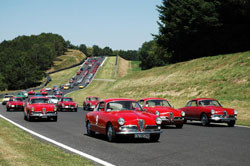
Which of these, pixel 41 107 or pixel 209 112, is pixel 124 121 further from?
pixel 41 107

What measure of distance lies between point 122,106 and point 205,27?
61.7 m

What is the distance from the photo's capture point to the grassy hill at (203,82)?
43.0 meters

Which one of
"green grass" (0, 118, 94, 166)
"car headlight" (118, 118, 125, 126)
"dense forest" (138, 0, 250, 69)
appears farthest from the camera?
"dense forest" (138, 0, 250, 69)

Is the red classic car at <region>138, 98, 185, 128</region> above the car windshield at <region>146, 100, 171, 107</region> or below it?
below

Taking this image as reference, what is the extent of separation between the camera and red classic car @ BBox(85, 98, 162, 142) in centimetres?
1235

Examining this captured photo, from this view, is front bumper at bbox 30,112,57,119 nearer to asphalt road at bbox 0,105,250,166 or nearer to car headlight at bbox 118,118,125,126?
asphalt road at bbox 0,105,250,166

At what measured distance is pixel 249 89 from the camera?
42.6 meters

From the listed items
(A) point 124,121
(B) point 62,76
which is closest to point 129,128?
(A) point 124,121

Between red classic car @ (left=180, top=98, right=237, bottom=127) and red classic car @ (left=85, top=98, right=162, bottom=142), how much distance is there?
748 centimetres

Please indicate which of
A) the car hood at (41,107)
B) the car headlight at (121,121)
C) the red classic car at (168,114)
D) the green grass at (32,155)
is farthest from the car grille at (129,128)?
the car hood at (41,107)

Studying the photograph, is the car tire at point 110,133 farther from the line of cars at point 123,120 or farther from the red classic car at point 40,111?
the red classic car at point 40,111

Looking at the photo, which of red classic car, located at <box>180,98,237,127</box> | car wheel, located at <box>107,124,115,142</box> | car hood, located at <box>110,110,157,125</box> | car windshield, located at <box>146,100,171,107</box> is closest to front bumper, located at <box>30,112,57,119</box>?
car windshield, located at <box>146,100,171,107</box>

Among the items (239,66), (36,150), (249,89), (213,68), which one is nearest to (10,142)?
(36,150)

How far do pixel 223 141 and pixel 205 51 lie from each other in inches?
2712
